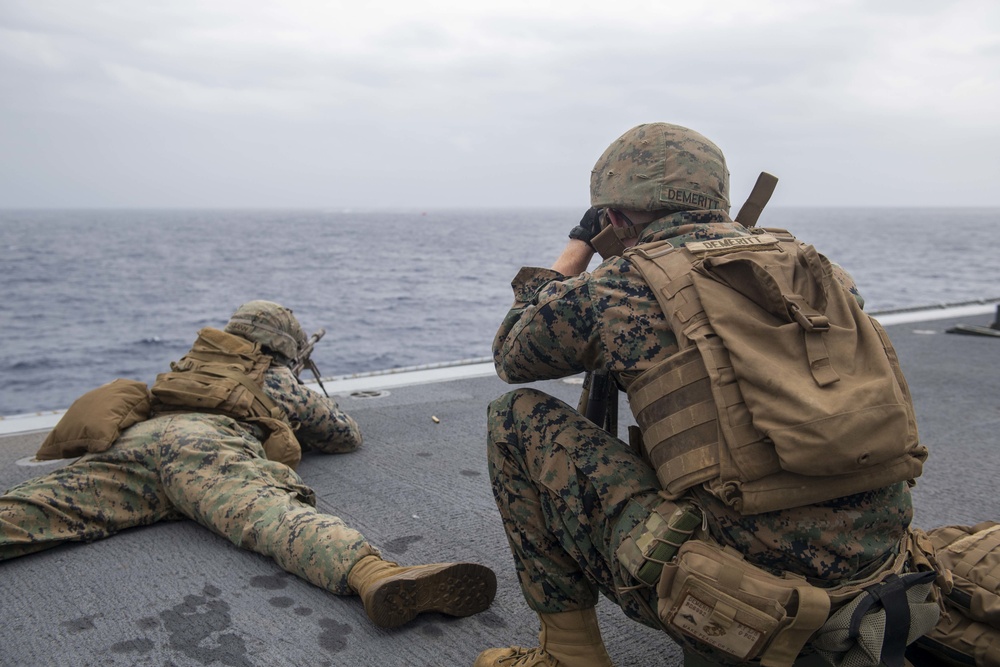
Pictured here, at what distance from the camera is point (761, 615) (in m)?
1.63

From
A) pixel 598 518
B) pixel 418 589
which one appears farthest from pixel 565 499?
pixel 418 589

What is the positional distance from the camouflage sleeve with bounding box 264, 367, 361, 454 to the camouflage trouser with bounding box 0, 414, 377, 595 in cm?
43

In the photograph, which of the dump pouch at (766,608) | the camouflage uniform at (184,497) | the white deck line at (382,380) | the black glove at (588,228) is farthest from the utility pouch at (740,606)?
the white deck line at (382,380)

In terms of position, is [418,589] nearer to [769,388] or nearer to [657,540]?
[657,540]

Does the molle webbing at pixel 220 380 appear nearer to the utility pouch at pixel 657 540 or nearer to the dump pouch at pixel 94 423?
the dump pouch at pixel 94 423

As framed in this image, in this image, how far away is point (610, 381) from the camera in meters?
2.36

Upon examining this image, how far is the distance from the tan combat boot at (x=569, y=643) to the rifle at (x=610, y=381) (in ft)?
1.68

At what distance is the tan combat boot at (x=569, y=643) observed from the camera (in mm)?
2111

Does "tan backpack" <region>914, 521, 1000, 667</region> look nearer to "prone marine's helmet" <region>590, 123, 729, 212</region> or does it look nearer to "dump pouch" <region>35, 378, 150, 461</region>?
"prone marine's helmet" <region>590, 123, 729, 212</region>

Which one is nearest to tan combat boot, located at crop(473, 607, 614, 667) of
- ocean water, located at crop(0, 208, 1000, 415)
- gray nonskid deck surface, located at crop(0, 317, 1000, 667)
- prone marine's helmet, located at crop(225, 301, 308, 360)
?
gray nonskid deck surface, located at crop(0, 317, 1000, 667)

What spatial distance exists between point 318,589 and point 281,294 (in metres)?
27.8

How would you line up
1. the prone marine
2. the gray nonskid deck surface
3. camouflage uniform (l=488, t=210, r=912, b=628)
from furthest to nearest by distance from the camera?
1. the prone marine
2. the gray nonskid deck surface
3. camouflage uniform (l=488, t=210, r=912, b=628)

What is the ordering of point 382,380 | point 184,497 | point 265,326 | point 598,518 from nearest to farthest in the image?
point 598,518 → point 184,497 → point 265,326 → point 382,380

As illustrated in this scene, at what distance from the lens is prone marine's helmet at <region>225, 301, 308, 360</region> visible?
3.81 meters
